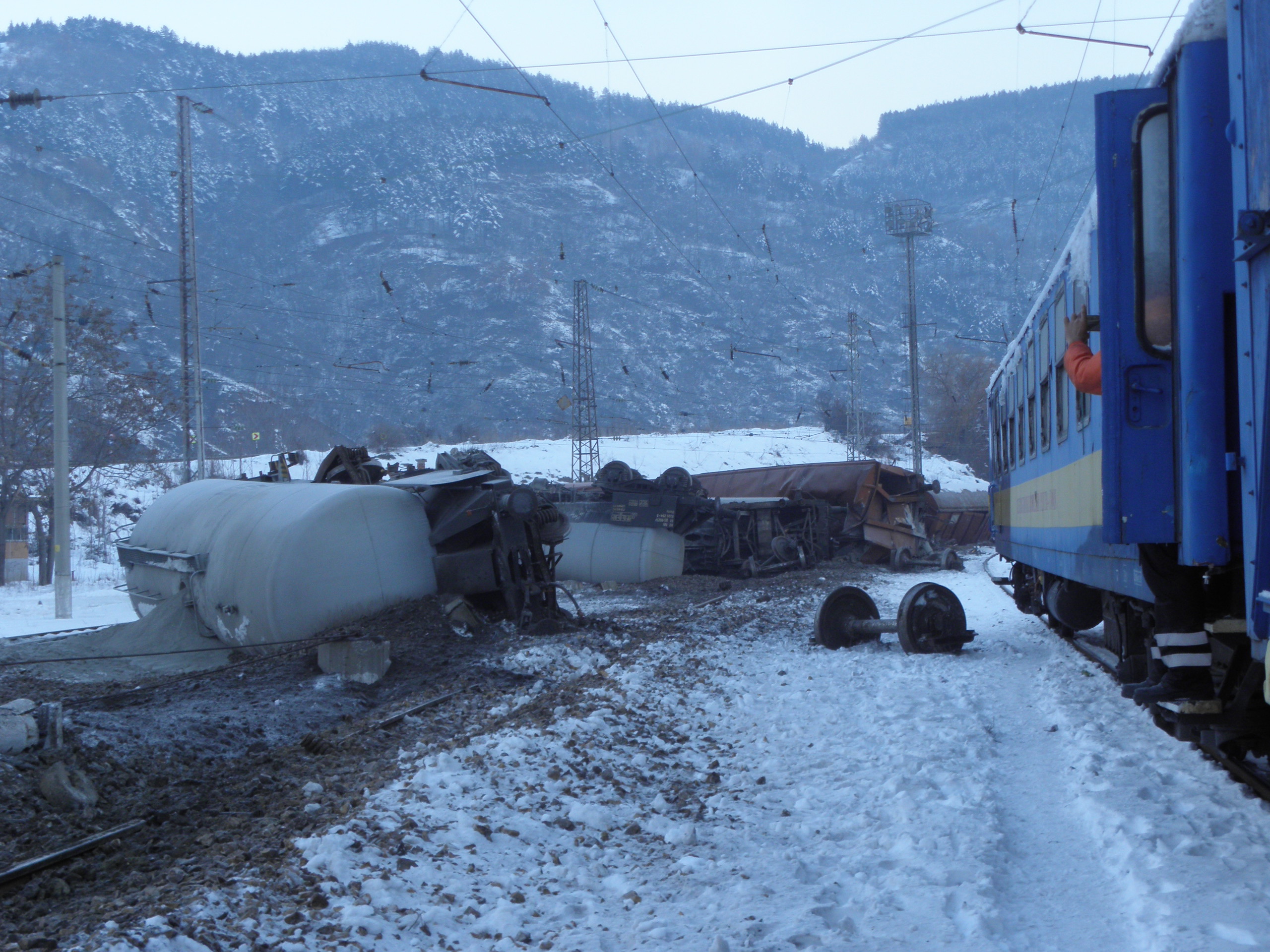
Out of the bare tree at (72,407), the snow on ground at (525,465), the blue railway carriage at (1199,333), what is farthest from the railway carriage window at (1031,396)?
the bare tree at (72,407)

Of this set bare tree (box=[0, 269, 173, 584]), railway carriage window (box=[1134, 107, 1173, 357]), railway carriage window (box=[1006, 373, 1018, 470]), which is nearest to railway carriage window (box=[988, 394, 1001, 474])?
railway carriage window (box=[1006, 373, 1018, 470])

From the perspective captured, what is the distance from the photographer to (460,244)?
12125 centimetres

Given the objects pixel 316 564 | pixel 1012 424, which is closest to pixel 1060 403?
pixel 1012 424

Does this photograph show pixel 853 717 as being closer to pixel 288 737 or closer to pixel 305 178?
pixel 288 737

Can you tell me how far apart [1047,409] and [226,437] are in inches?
3006

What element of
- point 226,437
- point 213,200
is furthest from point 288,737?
point 213,200

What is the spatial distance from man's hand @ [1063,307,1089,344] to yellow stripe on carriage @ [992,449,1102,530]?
72 centimetres

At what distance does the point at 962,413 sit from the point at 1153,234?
69.8 meters

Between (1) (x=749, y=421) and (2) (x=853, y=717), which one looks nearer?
(2) (x=853, y=717)

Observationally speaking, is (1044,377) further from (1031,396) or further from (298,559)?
(298,559)

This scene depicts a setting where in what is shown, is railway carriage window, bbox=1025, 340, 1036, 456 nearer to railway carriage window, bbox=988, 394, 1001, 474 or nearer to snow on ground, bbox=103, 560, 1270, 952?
snow on ground, bbox=103, 560, 1270, 952

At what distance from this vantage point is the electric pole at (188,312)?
24969mm

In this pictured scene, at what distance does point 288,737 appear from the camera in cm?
799

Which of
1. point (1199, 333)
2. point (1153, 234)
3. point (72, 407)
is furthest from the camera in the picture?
point (72, 407)
